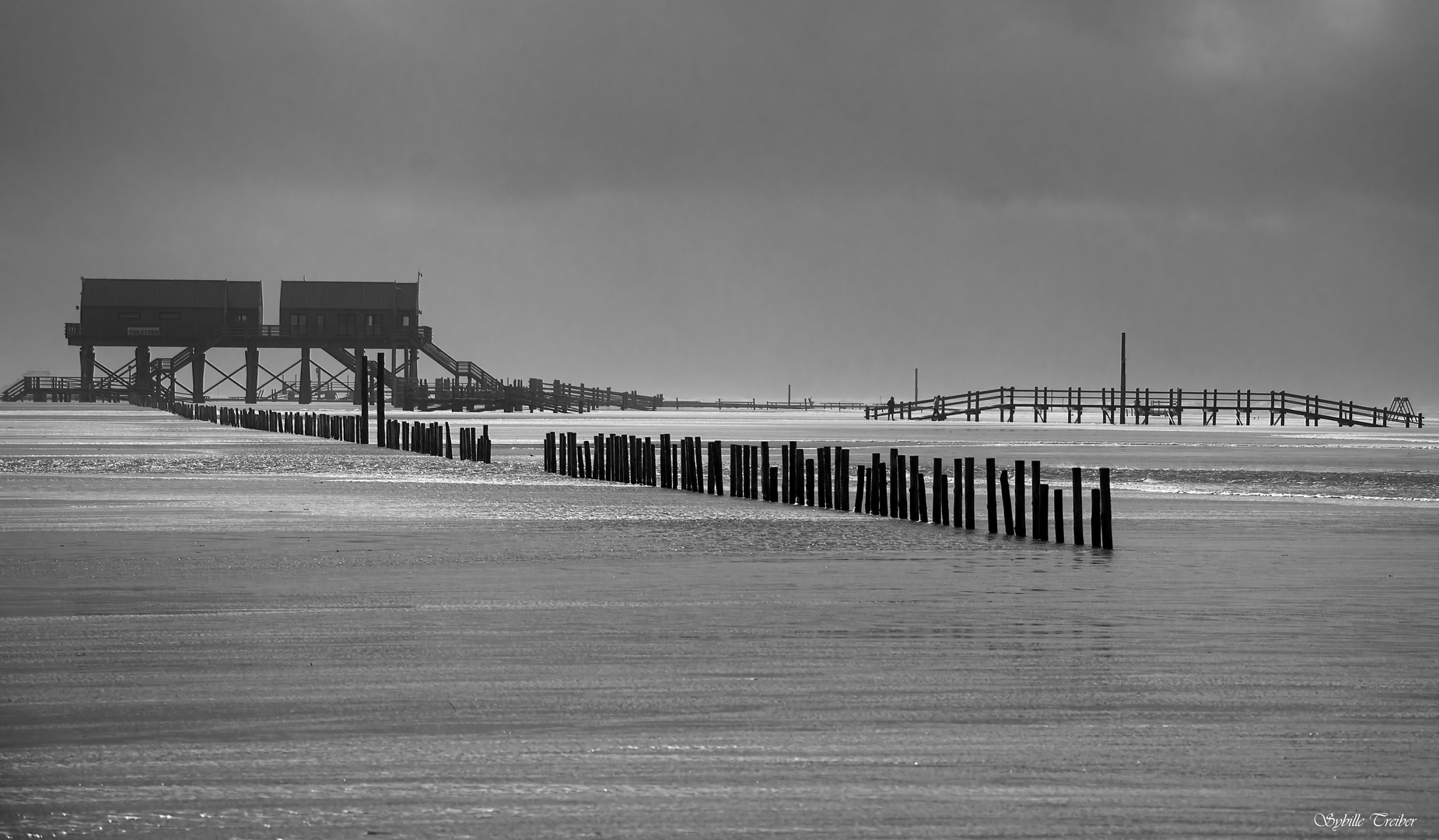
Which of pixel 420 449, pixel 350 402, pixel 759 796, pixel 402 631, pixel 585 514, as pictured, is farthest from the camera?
pixel 350 402

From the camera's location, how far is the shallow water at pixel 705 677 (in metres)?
6.79

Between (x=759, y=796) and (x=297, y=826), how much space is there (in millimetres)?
1666

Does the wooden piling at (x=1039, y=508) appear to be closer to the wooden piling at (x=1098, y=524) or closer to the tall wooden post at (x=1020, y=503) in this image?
the tall wooden post at (x=1020, y=503)

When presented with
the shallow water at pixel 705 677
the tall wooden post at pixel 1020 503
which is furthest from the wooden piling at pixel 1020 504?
the shallow water at pixel 705 677

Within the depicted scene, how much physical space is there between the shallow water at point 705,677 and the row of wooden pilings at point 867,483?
73cm

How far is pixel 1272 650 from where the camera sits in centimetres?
1081

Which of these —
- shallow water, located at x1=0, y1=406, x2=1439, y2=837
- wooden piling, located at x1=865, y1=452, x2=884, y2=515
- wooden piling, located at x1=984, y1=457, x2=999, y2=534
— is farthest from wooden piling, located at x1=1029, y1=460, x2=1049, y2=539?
wooden piling, located at x1=865, y1=452, x2=884, y2=515

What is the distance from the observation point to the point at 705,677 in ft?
31.9

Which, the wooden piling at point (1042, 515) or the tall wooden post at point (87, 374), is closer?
the wooden piling at point (1042, 515)

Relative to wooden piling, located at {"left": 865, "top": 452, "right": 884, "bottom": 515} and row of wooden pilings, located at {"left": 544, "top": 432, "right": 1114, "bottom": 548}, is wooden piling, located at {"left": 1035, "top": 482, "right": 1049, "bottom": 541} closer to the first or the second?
row of wooden pilings, located at {"left": 544, "top": 432, "right": 1114, "bottom": 548}

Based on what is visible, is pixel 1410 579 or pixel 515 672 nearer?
pixel 515 672

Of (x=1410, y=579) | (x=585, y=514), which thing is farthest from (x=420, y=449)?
(x=1410, y=579)

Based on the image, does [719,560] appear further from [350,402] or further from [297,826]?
[350,402]

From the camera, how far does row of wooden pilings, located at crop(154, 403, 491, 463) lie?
43.3 m
